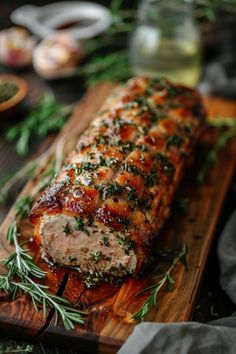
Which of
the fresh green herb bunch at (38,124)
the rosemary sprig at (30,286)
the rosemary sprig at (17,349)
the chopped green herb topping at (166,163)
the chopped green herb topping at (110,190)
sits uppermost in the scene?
the chopped green herb topping at (110,190)

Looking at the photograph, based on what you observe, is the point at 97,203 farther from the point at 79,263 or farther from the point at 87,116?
the point at 87,116

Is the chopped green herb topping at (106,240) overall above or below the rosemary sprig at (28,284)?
above

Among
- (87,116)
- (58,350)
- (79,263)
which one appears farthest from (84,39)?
(58,350)

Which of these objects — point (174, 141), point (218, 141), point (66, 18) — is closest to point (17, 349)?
point (174, 141)

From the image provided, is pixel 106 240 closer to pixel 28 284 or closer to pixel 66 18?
pixel 28 284

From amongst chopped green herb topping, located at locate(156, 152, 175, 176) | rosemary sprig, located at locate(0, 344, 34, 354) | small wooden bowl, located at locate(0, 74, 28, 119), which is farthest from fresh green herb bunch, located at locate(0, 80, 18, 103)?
rosemary sprig, located at locate(0, 344, 34, 354)

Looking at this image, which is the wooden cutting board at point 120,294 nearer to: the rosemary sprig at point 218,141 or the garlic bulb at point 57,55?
the rosemary sprig at point 218,141

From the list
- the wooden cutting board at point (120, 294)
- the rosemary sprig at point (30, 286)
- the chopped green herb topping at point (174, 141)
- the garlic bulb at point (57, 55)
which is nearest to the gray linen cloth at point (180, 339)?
Answer: the wooden cutting board at point (120, 294)
